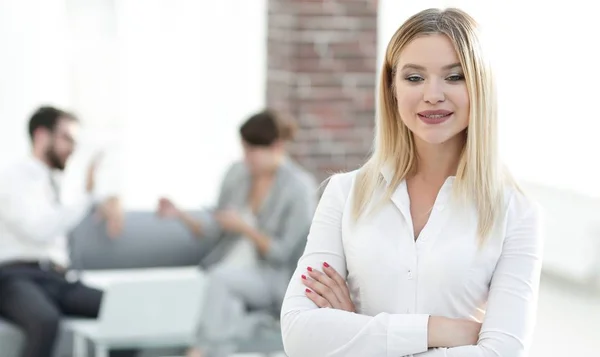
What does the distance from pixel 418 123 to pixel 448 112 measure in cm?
6

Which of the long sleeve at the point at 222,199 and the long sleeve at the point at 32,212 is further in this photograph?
the long sleeve at the point at 222,199

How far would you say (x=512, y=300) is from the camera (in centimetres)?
189

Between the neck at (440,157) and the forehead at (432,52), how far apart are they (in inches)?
6.7

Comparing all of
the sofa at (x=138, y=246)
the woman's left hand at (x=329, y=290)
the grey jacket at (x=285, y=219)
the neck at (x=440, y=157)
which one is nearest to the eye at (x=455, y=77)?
the neck at (x=440, y=157)

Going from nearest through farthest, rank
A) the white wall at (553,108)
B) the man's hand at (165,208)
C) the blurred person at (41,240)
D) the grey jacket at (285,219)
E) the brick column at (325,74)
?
the blurred person at (41,240) → the grey jacket at (285,219) → the man's hand at (165,208) → the brick column at (325,74) → the white wall at (553,108)

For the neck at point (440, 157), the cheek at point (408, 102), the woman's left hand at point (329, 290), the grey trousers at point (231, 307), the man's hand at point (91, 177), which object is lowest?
the grey trousers at point (231, 307)

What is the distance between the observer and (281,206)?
469 cm

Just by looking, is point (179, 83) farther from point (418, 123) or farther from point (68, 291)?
point (418, 123)

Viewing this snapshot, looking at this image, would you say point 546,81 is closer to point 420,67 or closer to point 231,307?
point 231,307

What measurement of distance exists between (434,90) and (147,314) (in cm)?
274

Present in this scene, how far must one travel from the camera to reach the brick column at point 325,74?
5.55 meters

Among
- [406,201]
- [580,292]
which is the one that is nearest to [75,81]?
[580,292]

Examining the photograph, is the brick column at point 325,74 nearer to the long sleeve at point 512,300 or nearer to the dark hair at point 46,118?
the dark hair at point 46,118

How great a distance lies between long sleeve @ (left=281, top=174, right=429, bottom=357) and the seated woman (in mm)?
2593
